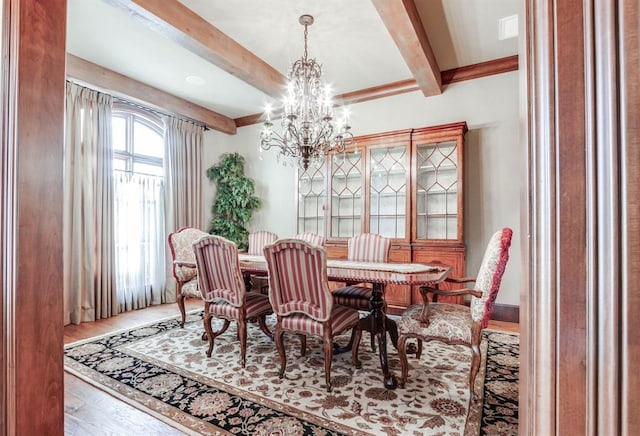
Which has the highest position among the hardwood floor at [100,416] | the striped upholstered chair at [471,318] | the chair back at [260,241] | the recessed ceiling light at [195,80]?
the recessed ceiling light at [195,80]

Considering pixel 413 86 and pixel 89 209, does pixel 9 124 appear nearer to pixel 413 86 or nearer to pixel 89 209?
pixel 89 209

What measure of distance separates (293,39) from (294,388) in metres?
3.00

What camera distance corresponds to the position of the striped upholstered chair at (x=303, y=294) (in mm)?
1934

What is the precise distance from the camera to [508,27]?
2.83 meters

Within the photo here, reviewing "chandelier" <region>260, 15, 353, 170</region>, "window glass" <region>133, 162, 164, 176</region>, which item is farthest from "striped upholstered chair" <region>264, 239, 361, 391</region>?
"window glass" <region>133, 162, 164, 176</region>

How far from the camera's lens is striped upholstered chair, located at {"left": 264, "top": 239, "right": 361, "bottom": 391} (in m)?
1.93

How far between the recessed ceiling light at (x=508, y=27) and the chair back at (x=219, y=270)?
2.99 metres

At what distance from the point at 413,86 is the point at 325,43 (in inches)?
54.8

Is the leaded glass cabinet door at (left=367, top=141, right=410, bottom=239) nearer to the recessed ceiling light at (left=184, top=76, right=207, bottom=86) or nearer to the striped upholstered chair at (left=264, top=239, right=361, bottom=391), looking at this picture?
the striped upholstered chair at (left=264, top=239, right=361, bottom=391)

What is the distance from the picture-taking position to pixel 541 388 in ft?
1.50

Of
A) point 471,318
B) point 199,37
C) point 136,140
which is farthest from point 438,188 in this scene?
point 136,140

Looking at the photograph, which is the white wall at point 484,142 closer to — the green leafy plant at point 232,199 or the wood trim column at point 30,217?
the green leafy plant at point 232,199

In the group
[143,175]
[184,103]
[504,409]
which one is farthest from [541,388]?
[184,103]

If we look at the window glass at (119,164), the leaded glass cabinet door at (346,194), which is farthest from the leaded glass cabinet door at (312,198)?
the window glass at (119,164)
